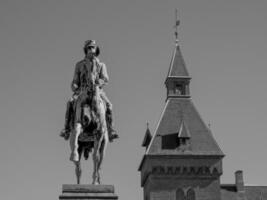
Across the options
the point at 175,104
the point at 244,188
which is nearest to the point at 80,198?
the point at 175,104

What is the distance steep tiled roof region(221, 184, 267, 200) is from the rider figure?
2105 inches

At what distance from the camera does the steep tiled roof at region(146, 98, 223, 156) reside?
57062 millimetres

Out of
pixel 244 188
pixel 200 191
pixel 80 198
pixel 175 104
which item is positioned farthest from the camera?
pixel 244 188

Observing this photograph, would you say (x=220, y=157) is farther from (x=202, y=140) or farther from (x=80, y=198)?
(x=80, y=198)

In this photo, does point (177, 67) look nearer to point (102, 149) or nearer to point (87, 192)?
point (102, 149)

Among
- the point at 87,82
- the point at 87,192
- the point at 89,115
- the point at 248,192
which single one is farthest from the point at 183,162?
the point at 87,192

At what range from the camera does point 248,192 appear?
65.0m

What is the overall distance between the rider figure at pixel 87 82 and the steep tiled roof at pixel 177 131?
1876 inches

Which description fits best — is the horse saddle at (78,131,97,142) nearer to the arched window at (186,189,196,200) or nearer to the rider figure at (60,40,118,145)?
the rider figure at (60,40,118,145)

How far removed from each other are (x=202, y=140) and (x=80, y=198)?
49.5 m

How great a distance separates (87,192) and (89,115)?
1.07m

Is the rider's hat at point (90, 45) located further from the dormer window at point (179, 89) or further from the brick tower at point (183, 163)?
the dormer window at point (179, 89)

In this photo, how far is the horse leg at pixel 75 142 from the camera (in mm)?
8898

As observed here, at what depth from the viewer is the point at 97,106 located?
29.3 ft
